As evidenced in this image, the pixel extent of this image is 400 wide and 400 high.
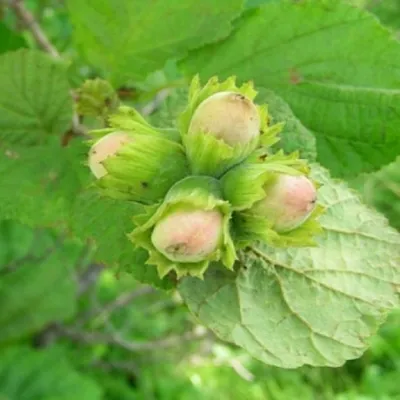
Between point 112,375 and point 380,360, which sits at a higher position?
point 112,375

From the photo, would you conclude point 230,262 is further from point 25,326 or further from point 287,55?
point 25,326

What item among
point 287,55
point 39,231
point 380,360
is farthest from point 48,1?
point 380,360

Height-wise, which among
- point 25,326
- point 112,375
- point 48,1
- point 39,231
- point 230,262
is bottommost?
point 112,375

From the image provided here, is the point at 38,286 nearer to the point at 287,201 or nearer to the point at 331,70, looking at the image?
the point at 331,70

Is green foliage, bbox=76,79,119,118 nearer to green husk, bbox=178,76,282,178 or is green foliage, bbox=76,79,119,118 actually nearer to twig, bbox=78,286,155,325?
green husk, bbox=178,76,282,178

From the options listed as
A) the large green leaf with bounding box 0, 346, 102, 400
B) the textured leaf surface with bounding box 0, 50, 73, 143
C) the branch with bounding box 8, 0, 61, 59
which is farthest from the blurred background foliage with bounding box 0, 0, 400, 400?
the textured leaf surface with bounding box 0, 50, 73, 143

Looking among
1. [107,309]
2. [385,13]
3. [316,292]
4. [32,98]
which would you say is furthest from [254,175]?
[107,309]
